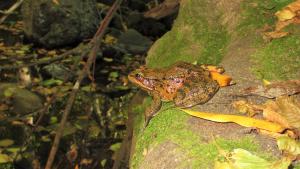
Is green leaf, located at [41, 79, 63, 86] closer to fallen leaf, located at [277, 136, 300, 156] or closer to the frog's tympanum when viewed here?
the frog's tympanum

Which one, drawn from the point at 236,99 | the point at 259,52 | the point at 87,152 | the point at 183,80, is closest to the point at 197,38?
the point at 259,52

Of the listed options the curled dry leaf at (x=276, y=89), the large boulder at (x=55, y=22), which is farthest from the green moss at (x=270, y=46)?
the large boulder at (x=55, y=22)

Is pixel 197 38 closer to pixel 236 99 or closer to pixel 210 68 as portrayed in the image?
pixel 210 68

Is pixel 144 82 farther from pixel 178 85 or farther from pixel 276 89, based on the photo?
pixel 276 89

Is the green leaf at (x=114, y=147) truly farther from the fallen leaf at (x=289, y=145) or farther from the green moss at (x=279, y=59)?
the fallen leaf at (x=289, y=145)

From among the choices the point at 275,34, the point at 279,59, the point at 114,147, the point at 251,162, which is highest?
the point at 275,34

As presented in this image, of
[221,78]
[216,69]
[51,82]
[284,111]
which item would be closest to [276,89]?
[284,111]

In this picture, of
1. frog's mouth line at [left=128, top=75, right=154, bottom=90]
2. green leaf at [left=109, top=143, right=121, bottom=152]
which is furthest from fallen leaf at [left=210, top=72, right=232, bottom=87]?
green leaf at [left=109, top=143, right=121, bottom=152]
